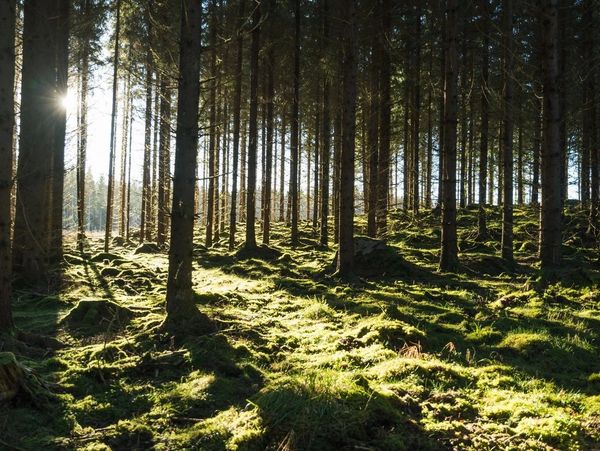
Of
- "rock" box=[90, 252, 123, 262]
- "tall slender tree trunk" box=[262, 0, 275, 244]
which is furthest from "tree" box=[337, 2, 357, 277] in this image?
"rock" box=[90, 252, 123, 262]

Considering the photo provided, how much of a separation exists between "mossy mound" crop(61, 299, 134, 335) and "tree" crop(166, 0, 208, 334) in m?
1.18

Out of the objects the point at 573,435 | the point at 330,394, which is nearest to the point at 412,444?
the point at 330,394

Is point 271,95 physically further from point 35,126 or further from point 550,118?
point 550,118

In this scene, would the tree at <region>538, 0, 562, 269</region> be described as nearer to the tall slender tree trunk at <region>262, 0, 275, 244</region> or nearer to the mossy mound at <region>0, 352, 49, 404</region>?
the mossy mound at <region>0, 352, 49, 404</region>

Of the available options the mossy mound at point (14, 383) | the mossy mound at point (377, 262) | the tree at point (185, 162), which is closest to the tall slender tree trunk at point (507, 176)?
the mossy mound at point (377, 262)

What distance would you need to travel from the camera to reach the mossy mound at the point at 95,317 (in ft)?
23.9

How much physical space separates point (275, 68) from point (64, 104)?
34.2 ft

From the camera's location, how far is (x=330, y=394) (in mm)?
4008

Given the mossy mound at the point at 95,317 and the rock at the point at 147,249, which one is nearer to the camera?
the mossy mound at the point at 95,317

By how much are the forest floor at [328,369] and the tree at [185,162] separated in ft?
2.29

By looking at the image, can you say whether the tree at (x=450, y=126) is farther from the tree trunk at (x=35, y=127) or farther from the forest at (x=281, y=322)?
the tree trunk at (x=35, y=127)

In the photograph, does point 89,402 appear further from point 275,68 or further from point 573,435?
point 275,68

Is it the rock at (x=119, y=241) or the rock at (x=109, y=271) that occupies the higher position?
the rock at (x=119, y=241)

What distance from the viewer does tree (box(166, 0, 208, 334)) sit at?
7098 millimetres
